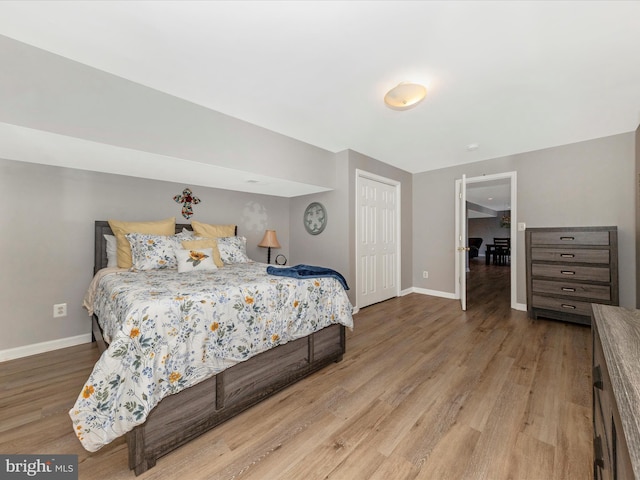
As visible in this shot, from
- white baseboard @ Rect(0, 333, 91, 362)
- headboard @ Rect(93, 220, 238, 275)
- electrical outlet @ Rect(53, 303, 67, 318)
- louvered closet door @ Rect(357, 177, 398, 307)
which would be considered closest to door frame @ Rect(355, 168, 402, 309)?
louvered closet door @ Rect(357, 177, 398, 307)

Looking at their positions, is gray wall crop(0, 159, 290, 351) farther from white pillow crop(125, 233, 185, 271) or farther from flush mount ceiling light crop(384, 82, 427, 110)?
flush mount ceiling light crop(384, 82, 427, 110)

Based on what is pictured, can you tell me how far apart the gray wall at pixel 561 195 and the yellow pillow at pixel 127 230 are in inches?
161

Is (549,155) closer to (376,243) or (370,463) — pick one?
(376,243)

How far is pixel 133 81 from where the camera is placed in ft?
6.47

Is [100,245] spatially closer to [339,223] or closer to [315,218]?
[315,218]

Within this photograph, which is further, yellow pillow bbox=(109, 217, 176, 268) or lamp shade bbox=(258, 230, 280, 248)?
lamp shade bbox=(258, 230, 280, 248)

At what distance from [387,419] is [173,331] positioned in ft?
4.38

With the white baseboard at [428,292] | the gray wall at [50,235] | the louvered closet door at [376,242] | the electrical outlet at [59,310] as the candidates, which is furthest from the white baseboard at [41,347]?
the white baseboard at [428,292]

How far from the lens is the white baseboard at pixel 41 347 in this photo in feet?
7.37

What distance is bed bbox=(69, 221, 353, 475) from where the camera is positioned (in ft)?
3.70

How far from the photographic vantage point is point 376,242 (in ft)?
13.1

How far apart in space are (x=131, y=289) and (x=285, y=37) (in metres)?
1.84

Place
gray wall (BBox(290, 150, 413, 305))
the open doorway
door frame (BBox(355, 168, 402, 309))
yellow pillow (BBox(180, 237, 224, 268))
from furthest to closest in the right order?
the open doorway
door frame (BBox(355, 168, 402, 309))
gray wall (BBox(290, 150, 413, 305))
yellow pillow (BBox(180, 237, 224, 268))

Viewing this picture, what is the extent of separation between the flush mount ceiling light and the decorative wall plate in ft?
6.26
